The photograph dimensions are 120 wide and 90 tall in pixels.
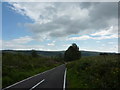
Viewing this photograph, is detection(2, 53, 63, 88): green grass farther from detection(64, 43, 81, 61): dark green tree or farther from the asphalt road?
detection(64, 43, 81, 61): dark green tree

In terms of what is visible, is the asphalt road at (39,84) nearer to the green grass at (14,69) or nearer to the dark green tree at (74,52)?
the green grass at (14,69)

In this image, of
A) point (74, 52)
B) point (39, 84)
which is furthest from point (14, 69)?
point (74, 52)

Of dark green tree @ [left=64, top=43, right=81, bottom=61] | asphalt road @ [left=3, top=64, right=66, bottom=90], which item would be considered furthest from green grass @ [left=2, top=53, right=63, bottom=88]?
dark green tree @ [left=64, top=43, right=81, bottom=61]

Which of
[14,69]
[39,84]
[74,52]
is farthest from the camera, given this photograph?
[74,52]

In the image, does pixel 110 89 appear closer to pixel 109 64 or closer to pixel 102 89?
pixel 102 89

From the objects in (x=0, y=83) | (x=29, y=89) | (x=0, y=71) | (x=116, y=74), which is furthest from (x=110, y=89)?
(x=0, y=71)

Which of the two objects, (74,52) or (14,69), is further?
(74,52)

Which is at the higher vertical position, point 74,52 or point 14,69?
point 74,52

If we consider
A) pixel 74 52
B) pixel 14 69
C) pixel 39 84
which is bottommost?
pixel 39 84

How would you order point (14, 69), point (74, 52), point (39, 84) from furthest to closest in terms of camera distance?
point (74, 52) < point (14, 69) < point (39, 84)

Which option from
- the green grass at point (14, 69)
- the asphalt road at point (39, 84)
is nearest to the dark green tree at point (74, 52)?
the green grass at point (14, 69)

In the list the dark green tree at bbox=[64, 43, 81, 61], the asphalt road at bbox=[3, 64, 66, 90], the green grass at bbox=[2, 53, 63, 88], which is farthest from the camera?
the dark green tree at bbox=[64, 43, 81, 61]

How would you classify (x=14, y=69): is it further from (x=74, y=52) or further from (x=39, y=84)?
(x=74, y=52)

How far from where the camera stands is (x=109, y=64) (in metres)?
12.0
